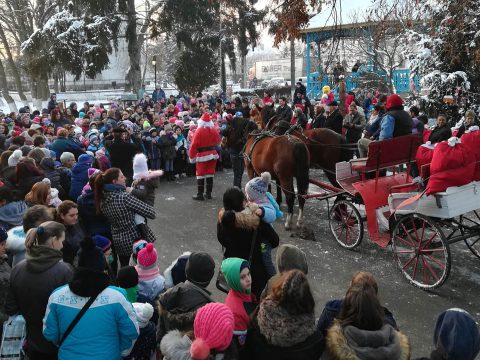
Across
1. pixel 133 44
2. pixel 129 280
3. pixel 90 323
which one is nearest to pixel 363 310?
pixel 90 323

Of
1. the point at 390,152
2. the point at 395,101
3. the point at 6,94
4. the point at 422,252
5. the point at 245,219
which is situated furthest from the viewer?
the point at 6,94

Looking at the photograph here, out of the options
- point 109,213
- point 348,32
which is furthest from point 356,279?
point 348,32

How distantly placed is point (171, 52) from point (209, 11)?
30.1 meters

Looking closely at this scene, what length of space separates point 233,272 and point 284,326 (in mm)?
649

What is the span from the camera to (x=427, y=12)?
12148 mm

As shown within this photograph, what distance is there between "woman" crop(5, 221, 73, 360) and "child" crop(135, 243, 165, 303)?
2.17 ft

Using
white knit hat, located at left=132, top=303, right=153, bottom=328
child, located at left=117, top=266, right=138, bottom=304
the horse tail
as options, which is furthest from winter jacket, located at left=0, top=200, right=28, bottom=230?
the horse tail

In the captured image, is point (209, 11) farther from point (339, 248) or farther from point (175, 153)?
point (339, 248)

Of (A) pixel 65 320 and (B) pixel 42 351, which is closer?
(A) pixel 65 320

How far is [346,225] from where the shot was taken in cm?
672

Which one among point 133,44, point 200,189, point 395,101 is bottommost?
point 200,189

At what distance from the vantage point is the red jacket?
957 cm

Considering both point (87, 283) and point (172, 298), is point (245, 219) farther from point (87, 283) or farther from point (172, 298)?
point (87, 283)

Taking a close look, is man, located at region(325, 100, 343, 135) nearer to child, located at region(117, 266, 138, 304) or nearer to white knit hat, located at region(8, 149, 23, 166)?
white knit hat, located at region(8, 149, 23, 166)
